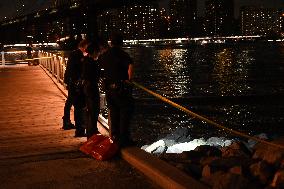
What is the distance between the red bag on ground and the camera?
24.6 feet

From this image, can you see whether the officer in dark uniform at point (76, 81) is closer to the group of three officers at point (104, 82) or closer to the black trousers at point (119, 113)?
the group of three officers at point (104, 82)

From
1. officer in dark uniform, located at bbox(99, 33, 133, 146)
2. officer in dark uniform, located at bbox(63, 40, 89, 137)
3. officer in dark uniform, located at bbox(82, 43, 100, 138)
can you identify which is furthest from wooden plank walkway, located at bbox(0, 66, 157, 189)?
officer in dark uniform, located at bbox(99, 33, 133, 146)

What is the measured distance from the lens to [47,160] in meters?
7.58

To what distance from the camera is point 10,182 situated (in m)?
6.48

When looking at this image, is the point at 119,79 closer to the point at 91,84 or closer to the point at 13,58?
the point at 91,84

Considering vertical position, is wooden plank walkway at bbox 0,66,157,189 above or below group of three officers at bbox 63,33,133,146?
below

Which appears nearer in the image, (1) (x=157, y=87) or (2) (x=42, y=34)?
(1) (x=157, y=87)

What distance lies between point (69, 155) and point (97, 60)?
1.73m

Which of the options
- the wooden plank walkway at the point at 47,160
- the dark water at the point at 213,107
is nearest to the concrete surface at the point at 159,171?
the wooden plank walkway at the point at 47,160

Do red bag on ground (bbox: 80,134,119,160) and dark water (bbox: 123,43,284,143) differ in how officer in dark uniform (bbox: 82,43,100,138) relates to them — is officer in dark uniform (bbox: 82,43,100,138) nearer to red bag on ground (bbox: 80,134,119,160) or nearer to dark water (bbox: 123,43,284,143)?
red bag on ground (bbox: 80,134,119,160)

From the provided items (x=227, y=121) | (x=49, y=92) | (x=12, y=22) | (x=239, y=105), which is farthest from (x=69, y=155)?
(x=12, y=22)

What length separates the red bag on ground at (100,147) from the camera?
24.6 feet

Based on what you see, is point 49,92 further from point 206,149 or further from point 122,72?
point 122,72

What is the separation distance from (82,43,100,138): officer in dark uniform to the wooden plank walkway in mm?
466
